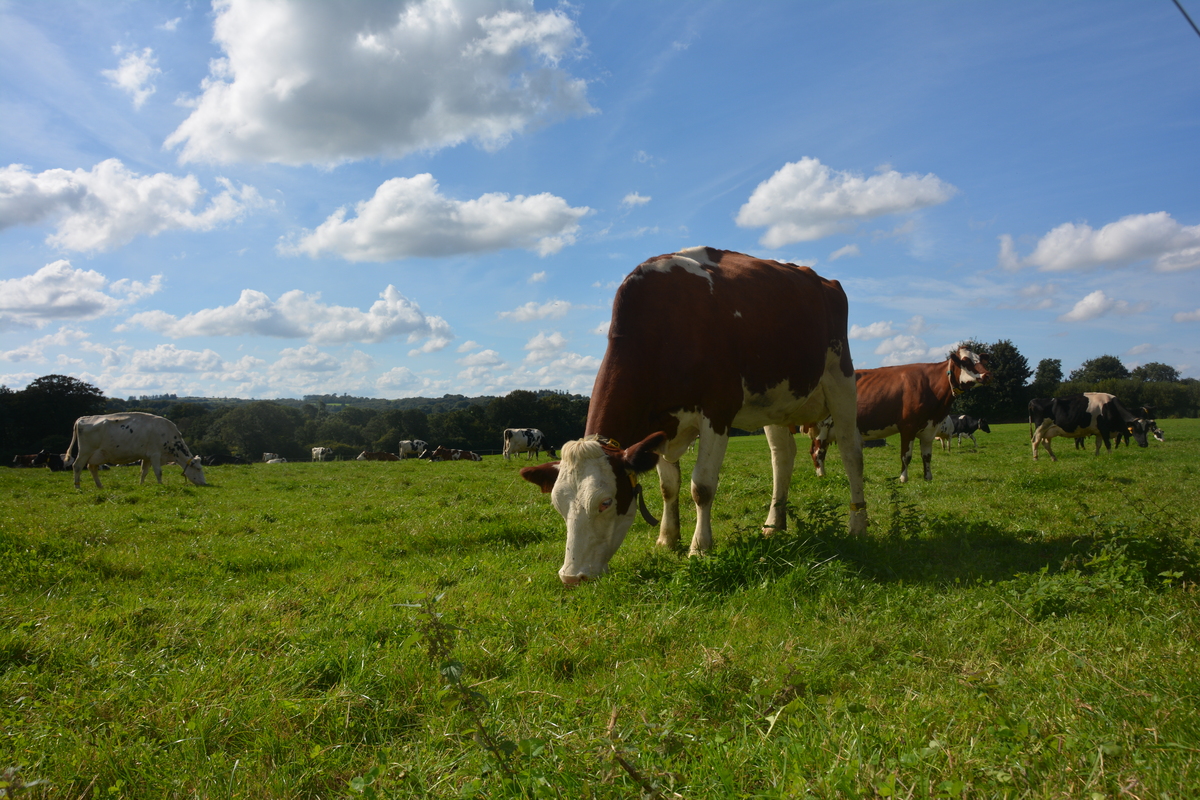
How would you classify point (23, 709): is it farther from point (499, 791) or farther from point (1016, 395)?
point (1016, 395)

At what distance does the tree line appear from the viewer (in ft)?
188

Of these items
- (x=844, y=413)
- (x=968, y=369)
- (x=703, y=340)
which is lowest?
(x=844, y=413)

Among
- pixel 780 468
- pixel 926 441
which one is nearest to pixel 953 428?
pixel 926 441

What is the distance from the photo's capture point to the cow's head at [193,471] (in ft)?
62.1

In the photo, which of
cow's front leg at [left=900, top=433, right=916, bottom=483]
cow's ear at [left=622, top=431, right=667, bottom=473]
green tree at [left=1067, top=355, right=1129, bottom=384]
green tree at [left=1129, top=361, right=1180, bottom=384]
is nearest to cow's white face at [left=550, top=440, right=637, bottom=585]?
cow's ear at [left=622, top=431, right=667, bottom=473]

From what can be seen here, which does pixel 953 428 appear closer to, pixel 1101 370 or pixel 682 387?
pixel 682 387

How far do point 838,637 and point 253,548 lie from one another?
262 inches

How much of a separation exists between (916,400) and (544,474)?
41.3ft

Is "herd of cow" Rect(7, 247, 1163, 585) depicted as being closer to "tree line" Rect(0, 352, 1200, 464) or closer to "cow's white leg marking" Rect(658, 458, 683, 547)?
"cow's white leg marking" Rect(658, 458, 683, 547)

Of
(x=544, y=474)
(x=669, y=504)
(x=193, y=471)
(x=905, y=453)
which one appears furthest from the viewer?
(x=193, y=471)

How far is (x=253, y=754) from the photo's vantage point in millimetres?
2480

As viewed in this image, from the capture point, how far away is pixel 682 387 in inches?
228

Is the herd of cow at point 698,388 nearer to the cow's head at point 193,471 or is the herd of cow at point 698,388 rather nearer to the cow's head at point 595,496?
the cow's head at point 595,496

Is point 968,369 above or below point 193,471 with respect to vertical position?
above
